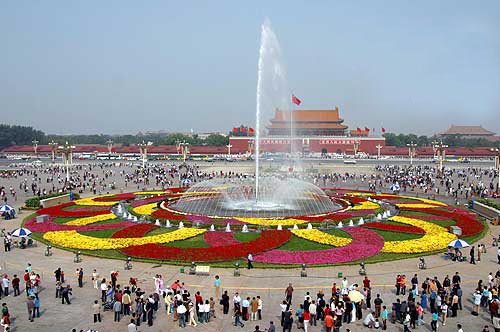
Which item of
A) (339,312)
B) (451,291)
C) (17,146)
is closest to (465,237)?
(451,291)

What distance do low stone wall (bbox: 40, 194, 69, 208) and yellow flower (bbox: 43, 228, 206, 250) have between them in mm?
10938

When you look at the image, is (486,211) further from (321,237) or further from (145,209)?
(145,209)

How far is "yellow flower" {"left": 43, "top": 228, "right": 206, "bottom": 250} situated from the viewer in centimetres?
2105

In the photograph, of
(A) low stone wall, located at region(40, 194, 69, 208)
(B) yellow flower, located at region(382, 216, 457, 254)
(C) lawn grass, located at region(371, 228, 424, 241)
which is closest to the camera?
(B) yellow flower, located at region(382, 216, 457, 254)

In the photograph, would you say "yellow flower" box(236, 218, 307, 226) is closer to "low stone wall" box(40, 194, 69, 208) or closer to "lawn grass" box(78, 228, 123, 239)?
"lawn grass" box(78, 228, 123, 239)

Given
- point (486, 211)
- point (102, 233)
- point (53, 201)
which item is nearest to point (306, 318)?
point (102, 233)

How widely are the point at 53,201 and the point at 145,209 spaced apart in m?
9.23

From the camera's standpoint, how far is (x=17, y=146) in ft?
376

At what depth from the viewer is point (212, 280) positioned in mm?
16422

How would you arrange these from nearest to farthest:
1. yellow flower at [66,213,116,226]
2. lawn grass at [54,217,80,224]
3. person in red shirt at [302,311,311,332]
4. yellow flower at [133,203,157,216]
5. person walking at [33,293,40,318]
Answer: person in red shirt at [302,311,311,332]
person walking at [33,293,40,318]
yellow flower at [66,213,116,226]
lawn grass at [54,217,80,224]
yellow flower at [133,203,157,216]

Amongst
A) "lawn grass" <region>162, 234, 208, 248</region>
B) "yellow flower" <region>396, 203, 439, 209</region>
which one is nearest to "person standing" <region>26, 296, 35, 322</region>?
"lawn grass" <region>162, 234, 208, 248</region>

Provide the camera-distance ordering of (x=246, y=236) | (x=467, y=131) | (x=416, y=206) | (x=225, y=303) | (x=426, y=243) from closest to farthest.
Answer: (x=225, y=303)
(x=426, y=243)
(x=246, y=236)
(x=416, y=206)
(x=467, y=131)

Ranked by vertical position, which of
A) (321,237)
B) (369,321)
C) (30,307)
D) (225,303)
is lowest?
(369,321)

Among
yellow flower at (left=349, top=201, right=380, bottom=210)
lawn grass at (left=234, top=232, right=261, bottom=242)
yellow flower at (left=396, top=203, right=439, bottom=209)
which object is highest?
yellow flower at (left=349, top=201, right=380, bottom=210)
